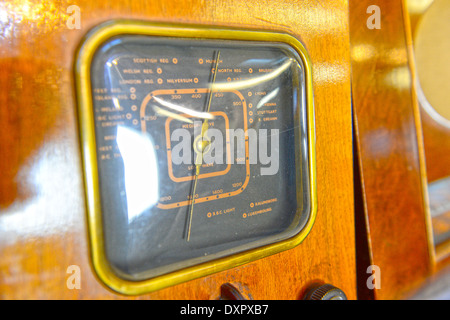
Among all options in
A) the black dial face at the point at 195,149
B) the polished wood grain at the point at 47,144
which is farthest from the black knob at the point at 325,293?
the polished wood grain at the point at 47,144

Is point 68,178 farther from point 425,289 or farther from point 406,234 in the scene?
point 425,289

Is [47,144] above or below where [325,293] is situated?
above

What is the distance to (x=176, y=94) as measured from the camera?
51 centimetres

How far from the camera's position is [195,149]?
537mm

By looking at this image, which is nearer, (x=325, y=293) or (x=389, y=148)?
(x=325, y=293)

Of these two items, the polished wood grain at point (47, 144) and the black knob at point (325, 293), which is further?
the black knob at point (325, 293)

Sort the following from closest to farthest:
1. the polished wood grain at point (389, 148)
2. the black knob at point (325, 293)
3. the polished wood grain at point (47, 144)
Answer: the polished wood grain at point (47, 144) → the black knob at point (325, 293) → the polished wood grain at point (389, 148)

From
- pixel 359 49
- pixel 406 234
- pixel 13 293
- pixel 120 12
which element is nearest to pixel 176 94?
pixel 120 12

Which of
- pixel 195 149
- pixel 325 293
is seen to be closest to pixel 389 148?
pixel 325 293

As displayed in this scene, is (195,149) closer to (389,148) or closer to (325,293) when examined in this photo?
(325,293)

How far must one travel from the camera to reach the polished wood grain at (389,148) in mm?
743

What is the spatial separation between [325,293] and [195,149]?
0.38 metres

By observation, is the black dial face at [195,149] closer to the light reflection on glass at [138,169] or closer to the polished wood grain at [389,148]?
the light reflection on glass at [138,169]

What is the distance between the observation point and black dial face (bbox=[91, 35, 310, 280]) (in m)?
0.48
